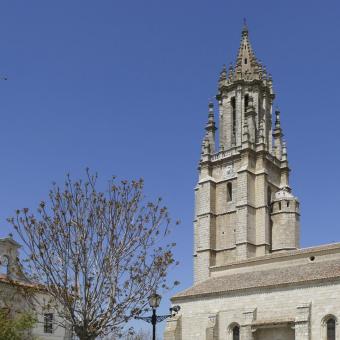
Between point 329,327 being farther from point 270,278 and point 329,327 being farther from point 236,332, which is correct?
point 236,332

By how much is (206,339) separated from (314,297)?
8.09 meters

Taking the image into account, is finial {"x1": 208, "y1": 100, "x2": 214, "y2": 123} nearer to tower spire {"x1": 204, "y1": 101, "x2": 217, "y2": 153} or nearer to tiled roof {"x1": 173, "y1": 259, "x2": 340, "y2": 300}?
tower spire {"x1": 204, "y1": 101, "x2": 217, "y2": 153}

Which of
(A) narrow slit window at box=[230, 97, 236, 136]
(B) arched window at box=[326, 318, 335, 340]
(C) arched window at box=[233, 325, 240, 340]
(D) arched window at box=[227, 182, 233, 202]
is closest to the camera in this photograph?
(B) arched window at box=[326, 318, 335, 340]

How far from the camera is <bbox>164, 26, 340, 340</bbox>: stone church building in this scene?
1398 inches

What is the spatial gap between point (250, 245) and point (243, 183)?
616 centimetres

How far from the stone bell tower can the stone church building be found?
10 centimetres

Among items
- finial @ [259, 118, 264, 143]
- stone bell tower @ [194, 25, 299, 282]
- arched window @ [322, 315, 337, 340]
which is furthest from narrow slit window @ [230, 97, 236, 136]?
arched window @ [322, 315, 337, 340]

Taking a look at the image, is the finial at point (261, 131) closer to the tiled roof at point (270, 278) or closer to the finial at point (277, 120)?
the finial at point (277, 120)

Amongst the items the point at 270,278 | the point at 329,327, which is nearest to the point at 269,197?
the point at 270,278

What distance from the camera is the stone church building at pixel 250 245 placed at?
35.5 meters

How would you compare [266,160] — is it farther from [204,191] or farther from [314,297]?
[314,297]

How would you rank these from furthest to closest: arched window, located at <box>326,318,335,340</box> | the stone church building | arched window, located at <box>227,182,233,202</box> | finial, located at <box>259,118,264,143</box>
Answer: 1. finial, located at <box>259,118,264,143</box>
2. arched window, located at <box>227,182,233,202</box>
3. the stone church building
4. arched window, located at <box>326,318,335,340</box>

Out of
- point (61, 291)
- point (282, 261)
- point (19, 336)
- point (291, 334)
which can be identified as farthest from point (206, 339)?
point (61, 291)

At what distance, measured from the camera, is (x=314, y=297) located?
34656 millimetres
